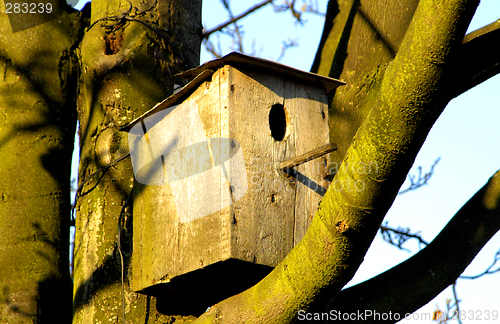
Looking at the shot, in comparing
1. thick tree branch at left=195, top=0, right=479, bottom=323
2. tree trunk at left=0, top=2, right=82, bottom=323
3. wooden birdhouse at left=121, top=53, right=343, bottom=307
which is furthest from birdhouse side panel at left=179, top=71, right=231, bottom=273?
tree trunk at left=0, top=2, right=82, bottom=323

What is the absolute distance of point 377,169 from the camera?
1377 mm

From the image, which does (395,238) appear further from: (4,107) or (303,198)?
(4,107)

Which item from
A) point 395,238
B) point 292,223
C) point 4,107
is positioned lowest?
point 292,223

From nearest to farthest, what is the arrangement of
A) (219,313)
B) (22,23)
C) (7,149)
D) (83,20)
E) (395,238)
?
(219,313)
(7,149)
(22,23)
(83,20)
(395,238)

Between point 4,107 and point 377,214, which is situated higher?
point 4,107

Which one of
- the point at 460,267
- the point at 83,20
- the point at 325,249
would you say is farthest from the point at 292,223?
the point at 83,20

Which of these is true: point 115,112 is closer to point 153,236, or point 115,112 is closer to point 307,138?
point 153,236

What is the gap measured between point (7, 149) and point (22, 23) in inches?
27.6

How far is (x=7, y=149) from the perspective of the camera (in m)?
2.61

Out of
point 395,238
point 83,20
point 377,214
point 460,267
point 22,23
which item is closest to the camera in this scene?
point 377,214

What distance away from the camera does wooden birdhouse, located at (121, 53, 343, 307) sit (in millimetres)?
1937

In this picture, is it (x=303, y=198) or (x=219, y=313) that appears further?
(x=303, y=198)

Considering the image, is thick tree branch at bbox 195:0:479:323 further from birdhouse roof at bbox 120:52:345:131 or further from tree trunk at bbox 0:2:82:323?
tree trunk at bbox 0:2:82:323

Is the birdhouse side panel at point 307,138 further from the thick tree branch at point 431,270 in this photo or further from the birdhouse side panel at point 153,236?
the birdhouse side panel at point 153,236
